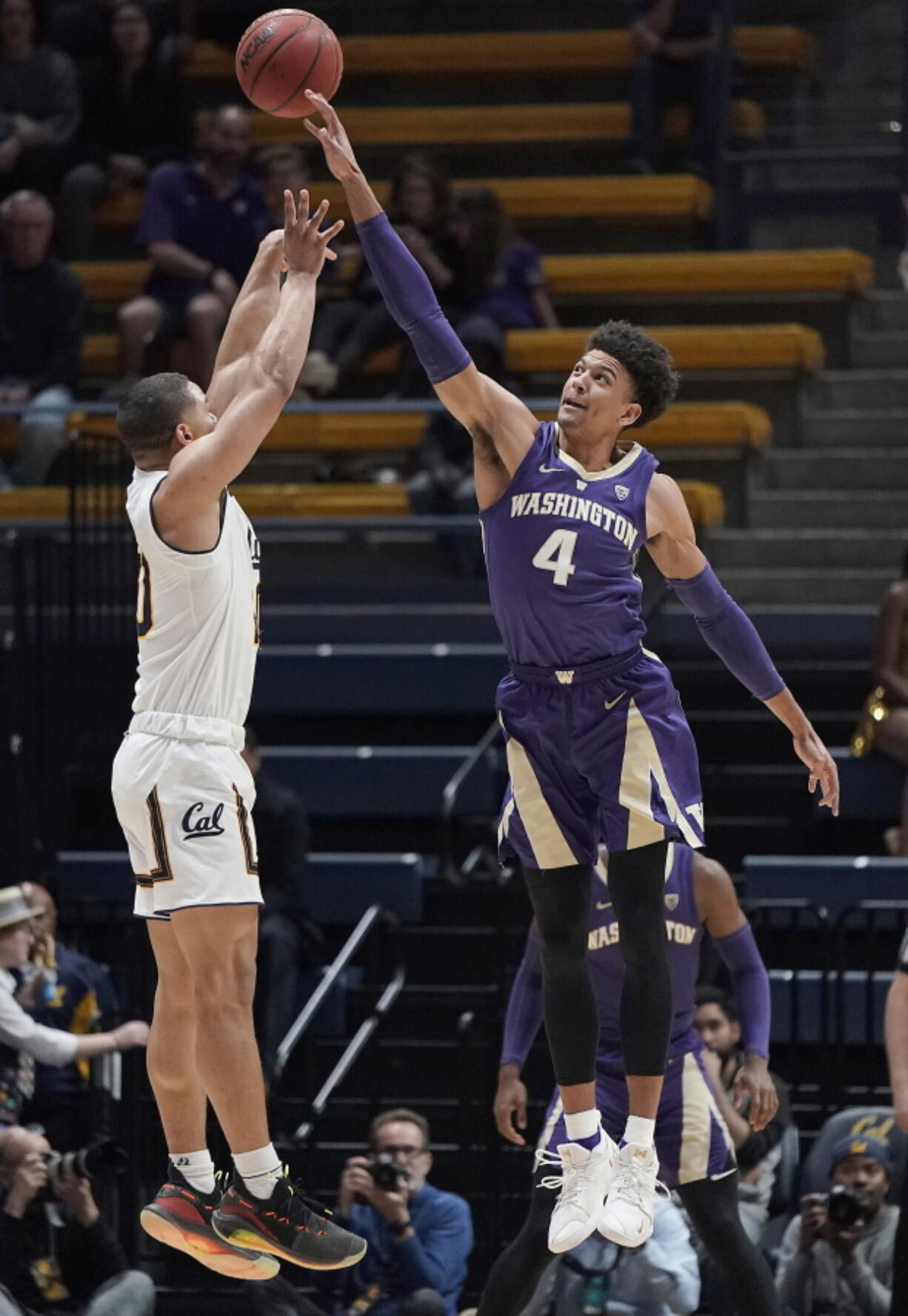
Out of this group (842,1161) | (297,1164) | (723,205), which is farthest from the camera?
(723,205)

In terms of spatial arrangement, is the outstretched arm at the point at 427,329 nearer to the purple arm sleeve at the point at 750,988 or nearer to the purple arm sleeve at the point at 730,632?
the purple arm sleeve at the point at 730,632

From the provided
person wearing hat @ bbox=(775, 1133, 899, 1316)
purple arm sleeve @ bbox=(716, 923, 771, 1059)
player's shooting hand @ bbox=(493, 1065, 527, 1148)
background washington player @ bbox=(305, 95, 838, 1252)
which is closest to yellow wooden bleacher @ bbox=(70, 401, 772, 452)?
person wearing hat @ bbox=(775, 1133, 899, 1316)

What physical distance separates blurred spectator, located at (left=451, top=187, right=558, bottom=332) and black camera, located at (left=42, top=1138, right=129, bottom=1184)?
531 cm

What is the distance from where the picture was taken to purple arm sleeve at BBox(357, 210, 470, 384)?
581 centimetres

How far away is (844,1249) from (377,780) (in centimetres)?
352

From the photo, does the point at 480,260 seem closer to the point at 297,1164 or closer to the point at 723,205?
the point at 723,205

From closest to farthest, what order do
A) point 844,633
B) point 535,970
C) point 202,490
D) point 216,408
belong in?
point 202,490 < point 216,408 < point 535,970 < point 844,633

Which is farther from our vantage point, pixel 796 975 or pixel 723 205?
pixel 723 205

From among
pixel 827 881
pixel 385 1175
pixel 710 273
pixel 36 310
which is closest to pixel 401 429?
pixel 710 273

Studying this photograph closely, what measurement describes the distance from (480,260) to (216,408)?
622cm

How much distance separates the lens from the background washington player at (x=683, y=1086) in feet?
22.0

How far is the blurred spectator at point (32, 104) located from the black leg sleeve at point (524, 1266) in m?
8.60

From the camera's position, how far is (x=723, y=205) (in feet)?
43.4

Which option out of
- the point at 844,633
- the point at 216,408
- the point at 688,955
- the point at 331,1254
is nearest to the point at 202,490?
the point at 216,408
